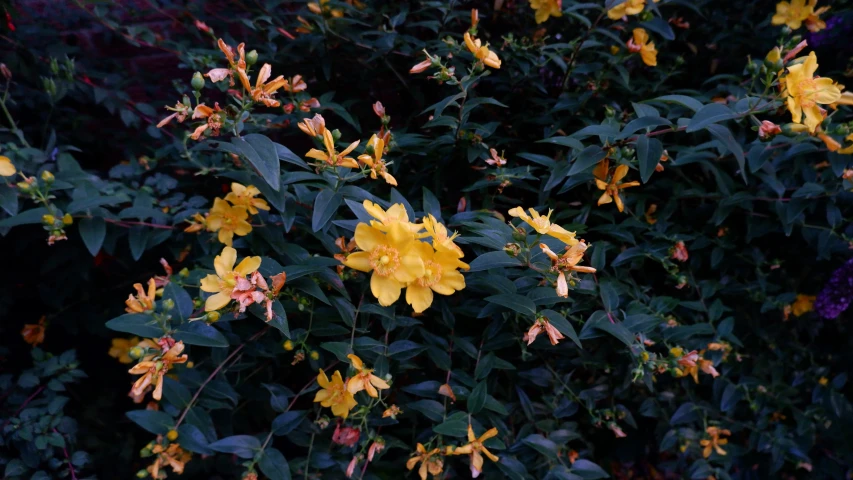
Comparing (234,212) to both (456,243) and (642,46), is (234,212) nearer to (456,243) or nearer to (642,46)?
(456,243)

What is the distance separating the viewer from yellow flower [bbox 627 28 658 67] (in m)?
1.46

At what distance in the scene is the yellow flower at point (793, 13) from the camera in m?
1.62

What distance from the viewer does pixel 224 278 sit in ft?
3.10

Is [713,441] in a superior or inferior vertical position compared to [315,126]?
inferior

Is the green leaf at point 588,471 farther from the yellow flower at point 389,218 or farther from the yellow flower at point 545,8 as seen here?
the yellow flower at point 545,8

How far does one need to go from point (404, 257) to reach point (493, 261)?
6.6 inches

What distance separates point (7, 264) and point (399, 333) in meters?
1.47

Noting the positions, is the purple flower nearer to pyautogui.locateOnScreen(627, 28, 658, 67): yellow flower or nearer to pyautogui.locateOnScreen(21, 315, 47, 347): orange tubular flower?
pyautogui.locateOnScreen(627, 28, 658, 67): yellow flower

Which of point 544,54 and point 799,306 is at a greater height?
point 544,54

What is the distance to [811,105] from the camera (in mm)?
1021

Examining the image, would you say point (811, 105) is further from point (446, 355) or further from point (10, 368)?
point (10, 368)

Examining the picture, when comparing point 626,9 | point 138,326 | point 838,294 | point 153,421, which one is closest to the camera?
point 138,326

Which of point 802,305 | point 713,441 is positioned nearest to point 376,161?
point 713,441

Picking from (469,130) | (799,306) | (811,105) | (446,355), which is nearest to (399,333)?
(446,355)
